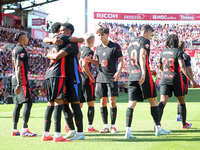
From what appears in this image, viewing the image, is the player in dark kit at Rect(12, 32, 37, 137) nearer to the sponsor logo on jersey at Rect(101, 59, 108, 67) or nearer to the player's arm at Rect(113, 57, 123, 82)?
the sponsor logo on jersey at Rect(101, 59, 108, 67)

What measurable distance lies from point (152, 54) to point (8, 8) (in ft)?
79.0

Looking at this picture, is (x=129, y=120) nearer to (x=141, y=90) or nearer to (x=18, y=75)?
(x=141, y=90)

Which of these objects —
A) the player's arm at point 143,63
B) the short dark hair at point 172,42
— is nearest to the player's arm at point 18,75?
the player's arm at point 143,63

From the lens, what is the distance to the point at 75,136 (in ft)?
20.0

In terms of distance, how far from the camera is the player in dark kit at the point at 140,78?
20.4 ft

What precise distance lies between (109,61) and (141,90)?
4.22 feet

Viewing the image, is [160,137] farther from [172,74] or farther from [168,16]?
[168,16]

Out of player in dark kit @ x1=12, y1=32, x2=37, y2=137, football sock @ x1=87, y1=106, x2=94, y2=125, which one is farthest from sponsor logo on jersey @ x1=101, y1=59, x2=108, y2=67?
player in dark kit @ x1=12, y1=32, x2=37, y2=137

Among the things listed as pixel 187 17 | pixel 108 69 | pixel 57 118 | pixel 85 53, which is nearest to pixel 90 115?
pixel 108 69

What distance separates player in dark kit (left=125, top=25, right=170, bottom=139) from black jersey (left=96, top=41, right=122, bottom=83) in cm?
80

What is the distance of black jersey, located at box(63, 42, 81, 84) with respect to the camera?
5952 mm

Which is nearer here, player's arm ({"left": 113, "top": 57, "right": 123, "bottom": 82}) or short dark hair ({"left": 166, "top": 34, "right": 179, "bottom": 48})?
player's arm ({"left": 113, "top": 57, "right": 123, "bottom": 82})

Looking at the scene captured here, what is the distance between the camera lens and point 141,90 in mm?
6340

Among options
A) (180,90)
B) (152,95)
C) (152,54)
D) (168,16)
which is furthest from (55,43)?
(168,16)
